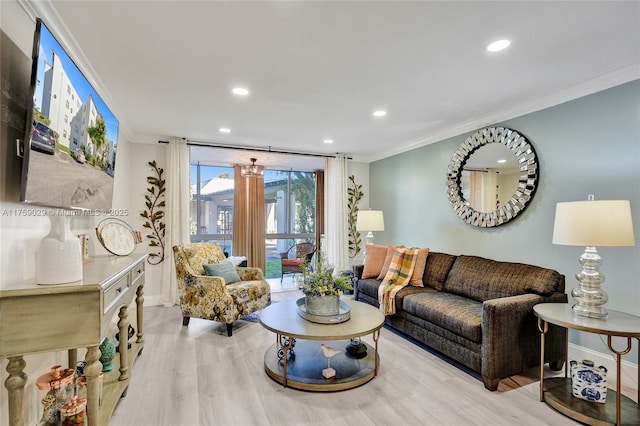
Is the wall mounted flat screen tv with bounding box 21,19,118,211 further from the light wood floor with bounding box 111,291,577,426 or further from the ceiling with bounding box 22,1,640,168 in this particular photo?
the light wood floor with bounding box 111,291,577,426

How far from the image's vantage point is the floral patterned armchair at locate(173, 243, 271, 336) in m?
3.39

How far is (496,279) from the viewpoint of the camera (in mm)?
3068

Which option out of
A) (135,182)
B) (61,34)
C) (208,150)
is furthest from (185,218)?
(61,34)

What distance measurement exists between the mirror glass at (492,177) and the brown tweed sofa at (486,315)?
0.64 metres

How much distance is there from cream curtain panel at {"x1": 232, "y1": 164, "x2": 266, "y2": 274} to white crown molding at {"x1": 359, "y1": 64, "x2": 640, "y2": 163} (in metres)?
3.63

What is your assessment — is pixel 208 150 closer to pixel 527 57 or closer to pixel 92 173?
pixel 92 173

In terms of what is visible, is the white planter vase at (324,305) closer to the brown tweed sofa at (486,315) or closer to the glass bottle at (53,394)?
the brown tweed sofa at (486,315)

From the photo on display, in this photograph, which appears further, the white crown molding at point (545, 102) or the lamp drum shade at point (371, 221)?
the lamp drum shade at point (371, 221)

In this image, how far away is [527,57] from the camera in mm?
2352

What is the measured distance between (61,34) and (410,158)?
4398 mm

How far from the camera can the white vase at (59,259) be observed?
1463mm

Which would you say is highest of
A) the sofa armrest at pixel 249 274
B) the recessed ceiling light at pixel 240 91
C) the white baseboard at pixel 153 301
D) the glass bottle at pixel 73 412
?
the recessed ceiling light at pixel 240 91

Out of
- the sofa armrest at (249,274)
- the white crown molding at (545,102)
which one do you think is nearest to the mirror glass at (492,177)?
the white crown molding at (545,102)

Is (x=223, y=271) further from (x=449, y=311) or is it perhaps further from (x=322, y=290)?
(x=449, y=311)
